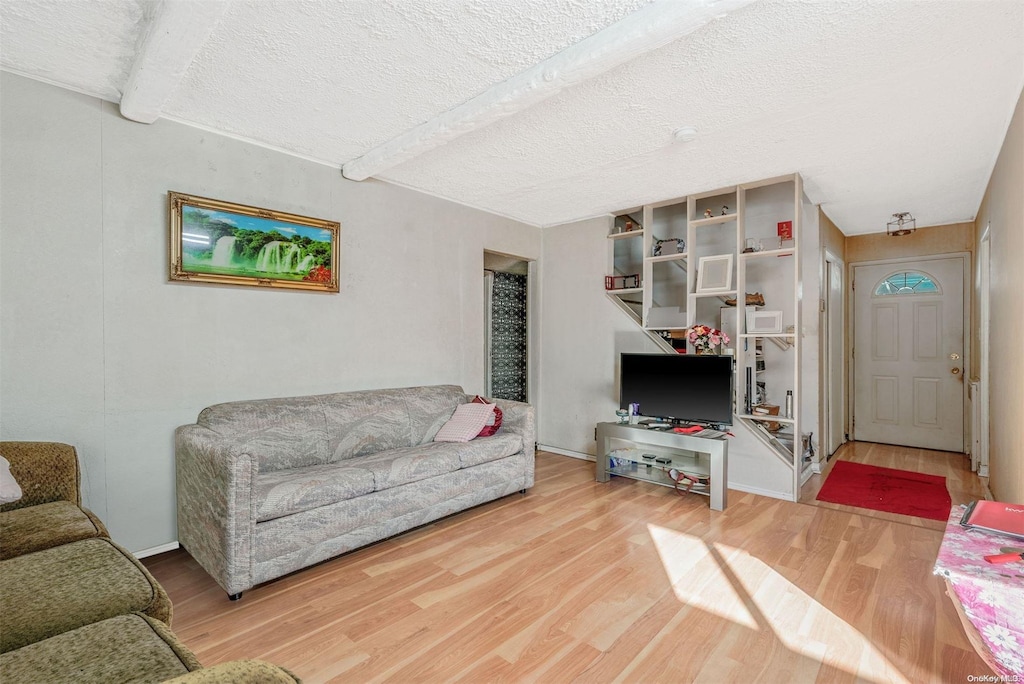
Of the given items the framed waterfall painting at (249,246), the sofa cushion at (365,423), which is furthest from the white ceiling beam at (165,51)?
the sofa cushion at (365,423)

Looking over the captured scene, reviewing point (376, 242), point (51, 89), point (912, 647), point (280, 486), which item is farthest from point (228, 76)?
point (912, 647)

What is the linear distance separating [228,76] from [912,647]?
12.7 ft

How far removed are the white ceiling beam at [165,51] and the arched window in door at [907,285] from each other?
6519mm

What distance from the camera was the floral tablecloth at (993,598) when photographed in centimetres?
125

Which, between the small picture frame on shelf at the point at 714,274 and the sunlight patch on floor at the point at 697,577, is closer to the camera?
the sunlight patch on floor at the point at 697,577

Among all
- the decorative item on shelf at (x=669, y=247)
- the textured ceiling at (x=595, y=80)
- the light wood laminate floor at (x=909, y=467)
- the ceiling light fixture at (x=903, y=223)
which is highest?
the textured ceiling at (x=595, y=80)

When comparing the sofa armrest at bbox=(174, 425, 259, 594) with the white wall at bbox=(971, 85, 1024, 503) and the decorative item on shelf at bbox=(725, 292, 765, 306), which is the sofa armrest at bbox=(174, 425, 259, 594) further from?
the decorative item on shelf at bbox=(725, 292, 765, 306)

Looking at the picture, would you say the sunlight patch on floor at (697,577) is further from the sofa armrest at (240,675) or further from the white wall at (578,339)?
the sofa armrest at (240,675)

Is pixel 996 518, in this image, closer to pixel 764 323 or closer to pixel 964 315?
pixel 764 323

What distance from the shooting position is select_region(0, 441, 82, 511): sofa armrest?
207 cm

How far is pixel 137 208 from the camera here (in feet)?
8.59

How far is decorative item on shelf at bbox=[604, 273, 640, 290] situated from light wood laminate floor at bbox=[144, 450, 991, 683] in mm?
2242

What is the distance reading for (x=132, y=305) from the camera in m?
2.60

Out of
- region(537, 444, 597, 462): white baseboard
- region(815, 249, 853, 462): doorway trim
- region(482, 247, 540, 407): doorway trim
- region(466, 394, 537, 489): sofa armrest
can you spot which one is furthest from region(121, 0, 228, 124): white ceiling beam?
region(815, 249, 853, 462): doorway trim
